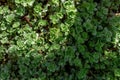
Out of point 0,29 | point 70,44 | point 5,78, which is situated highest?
point 0,29

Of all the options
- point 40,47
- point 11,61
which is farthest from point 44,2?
point 11,61

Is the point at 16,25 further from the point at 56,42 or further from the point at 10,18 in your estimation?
the point at 56,42

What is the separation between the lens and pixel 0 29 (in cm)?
340

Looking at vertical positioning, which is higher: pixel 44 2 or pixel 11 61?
pixel 44 2

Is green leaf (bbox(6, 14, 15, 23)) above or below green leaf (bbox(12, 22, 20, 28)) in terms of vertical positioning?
above

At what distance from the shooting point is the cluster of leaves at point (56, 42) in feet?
10.9

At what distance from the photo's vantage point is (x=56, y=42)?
3350 millimetres

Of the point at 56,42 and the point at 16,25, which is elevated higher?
the point at 16,25

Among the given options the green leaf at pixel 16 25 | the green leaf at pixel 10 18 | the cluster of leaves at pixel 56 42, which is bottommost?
the cluster of leaves at pixel 56 42

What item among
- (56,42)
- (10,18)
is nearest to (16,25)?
(10,18)

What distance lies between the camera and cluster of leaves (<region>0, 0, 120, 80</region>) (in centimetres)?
333

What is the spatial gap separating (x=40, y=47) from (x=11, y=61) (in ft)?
A: 1.27

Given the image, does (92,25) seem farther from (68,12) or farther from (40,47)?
(40,47)

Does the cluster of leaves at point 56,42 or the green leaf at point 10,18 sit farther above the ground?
the green leaf at point 10,18
